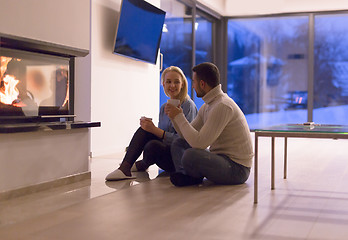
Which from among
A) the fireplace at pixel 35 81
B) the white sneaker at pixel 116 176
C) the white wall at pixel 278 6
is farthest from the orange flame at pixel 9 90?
the white wall at pixel 278 6

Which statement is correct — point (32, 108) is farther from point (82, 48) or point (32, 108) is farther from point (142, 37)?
point (142, 37)

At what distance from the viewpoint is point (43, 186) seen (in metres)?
2.96

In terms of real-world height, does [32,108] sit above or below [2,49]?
below

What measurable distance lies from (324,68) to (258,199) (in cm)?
678

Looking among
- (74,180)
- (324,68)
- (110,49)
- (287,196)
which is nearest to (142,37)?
(110,49)

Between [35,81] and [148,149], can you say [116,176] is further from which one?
[35,81]

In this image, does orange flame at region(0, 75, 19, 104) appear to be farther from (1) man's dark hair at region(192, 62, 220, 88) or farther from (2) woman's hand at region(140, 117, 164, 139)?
(1) man's dark hair at region(192, 62, 220, 88)

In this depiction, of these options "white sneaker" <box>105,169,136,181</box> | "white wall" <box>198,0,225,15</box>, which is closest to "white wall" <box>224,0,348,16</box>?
"white wall" <box>198,0,225,15</box>

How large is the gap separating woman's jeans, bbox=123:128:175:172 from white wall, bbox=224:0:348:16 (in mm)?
5494

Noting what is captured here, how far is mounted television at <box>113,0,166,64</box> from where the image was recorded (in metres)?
5.07

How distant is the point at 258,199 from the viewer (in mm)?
2717

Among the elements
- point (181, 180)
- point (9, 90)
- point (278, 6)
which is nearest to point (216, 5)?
point (278, 6)

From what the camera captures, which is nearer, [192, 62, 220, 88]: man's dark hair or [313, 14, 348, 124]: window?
[192, 62, 220, 88]: man's dark hair

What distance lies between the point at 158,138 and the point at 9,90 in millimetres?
1158
